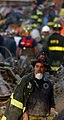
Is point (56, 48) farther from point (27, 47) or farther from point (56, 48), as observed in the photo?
point (27, 47)

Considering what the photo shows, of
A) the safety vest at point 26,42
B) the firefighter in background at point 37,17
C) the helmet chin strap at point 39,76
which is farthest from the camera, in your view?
the firefighter in background at point 37,17

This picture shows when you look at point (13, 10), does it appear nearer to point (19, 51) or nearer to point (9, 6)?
point (9, 6)

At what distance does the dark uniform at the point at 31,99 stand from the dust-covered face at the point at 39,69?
3.9 inches

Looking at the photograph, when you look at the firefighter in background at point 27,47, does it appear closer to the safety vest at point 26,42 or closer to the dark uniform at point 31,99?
the safety vest at point 26,42

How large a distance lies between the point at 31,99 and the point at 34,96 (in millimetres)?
57

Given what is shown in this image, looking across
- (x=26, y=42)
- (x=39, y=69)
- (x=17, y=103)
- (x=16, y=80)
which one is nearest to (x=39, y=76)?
(x=39, y=69)

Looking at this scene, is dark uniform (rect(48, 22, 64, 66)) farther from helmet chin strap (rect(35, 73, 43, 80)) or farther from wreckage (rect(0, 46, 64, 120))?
helmet chin strap (rect(35, 73, 43, 80))

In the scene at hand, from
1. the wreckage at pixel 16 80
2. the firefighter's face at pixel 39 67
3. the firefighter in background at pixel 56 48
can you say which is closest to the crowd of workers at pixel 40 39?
the firefighter in background at pixel 56 48

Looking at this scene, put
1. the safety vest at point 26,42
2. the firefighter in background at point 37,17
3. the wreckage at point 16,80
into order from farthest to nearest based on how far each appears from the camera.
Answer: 1. the firefighter in background at point 37,17
2. the safety vest at point 26,42
3. the wreckage at point 16,80

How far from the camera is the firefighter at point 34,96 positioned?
6012mm

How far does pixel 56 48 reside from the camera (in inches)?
433

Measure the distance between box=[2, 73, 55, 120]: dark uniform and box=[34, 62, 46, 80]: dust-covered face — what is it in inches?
3.9

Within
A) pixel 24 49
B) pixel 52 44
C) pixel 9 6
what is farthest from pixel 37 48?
pixel 9 6

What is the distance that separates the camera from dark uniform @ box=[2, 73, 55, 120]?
237 inches
